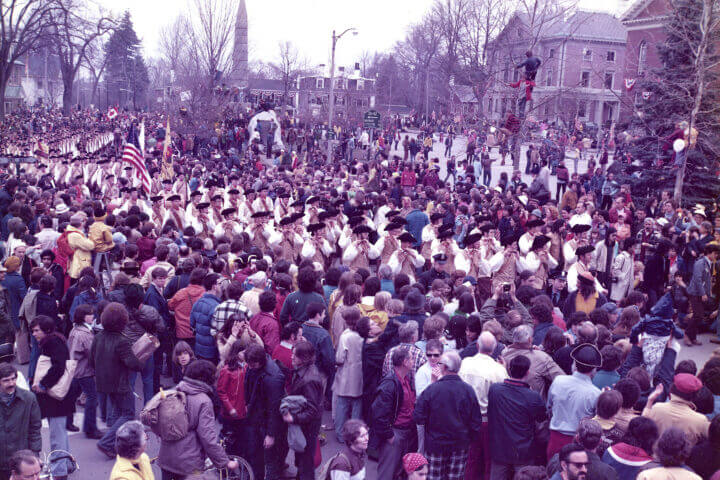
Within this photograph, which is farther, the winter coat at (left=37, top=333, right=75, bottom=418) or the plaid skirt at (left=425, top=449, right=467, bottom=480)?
the winter coat at (left=37, top=333, right=75, bottom=418)

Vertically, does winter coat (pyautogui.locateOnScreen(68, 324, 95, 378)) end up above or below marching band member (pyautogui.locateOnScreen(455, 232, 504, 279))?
below

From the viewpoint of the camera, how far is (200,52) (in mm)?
37656

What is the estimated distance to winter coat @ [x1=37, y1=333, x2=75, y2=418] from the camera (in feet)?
21.3

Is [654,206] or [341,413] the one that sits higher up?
[654,206]

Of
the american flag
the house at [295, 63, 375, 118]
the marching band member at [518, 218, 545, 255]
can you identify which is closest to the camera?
the marching band member at [518, 218, 545, 255]

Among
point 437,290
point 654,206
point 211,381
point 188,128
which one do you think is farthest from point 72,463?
point 188,128

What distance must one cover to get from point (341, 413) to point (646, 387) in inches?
130

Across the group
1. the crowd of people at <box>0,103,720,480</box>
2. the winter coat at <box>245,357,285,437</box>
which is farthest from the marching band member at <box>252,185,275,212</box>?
the winter coat at <box>245,357,285,437</box>

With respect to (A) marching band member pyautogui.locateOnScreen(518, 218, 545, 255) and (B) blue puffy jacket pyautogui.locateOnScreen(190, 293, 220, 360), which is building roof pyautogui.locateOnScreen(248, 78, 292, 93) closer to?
(A) marching band member pyautogui.locateOnScreen(518, 218, 545, 255)

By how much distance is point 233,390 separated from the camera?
20.9 ft

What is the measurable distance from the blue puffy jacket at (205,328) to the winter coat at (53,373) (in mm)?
1485

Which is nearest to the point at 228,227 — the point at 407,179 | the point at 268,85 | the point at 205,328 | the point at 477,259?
the point at 477,259

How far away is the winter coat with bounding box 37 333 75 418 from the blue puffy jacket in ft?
4.87

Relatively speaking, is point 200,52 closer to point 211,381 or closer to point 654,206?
point 654,206
